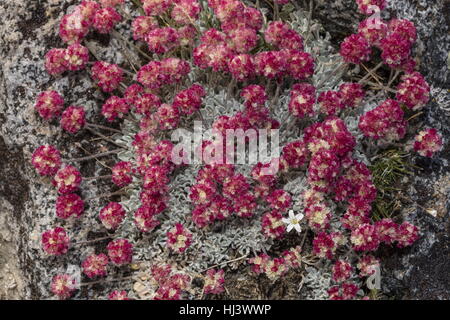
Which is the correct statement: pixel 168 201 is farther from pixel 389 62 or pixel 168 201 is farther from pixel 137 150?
pixel 389 62

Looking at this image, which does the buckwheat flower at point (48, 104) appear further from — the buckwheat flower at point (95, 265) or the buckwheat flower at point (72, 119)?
the buckwheat flower at point (95, 265)

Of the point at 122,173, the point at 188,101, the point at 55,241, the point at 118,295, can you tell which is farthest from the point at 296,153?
the point at 55,241

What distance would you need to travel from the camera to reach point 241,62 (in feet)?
15.7

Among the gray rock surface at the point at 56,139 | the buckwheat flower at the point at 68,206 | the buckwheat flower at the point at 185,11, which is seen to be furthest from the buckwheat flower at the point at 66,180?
the buckwheat flower at the point at 185,11

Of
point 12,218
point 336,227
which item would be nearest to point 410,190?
point 336,227

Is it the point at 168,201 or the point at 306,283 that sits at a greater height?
the point at 168,201

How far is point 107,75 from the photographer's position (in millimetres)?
5102

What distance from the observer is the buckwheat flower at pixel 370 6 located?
499 cm

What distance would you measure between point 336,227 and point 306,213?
347 mm

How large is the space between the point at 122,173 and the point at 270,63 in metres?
1.53

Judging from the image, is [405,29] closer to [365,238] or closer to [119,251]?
[365,238]
